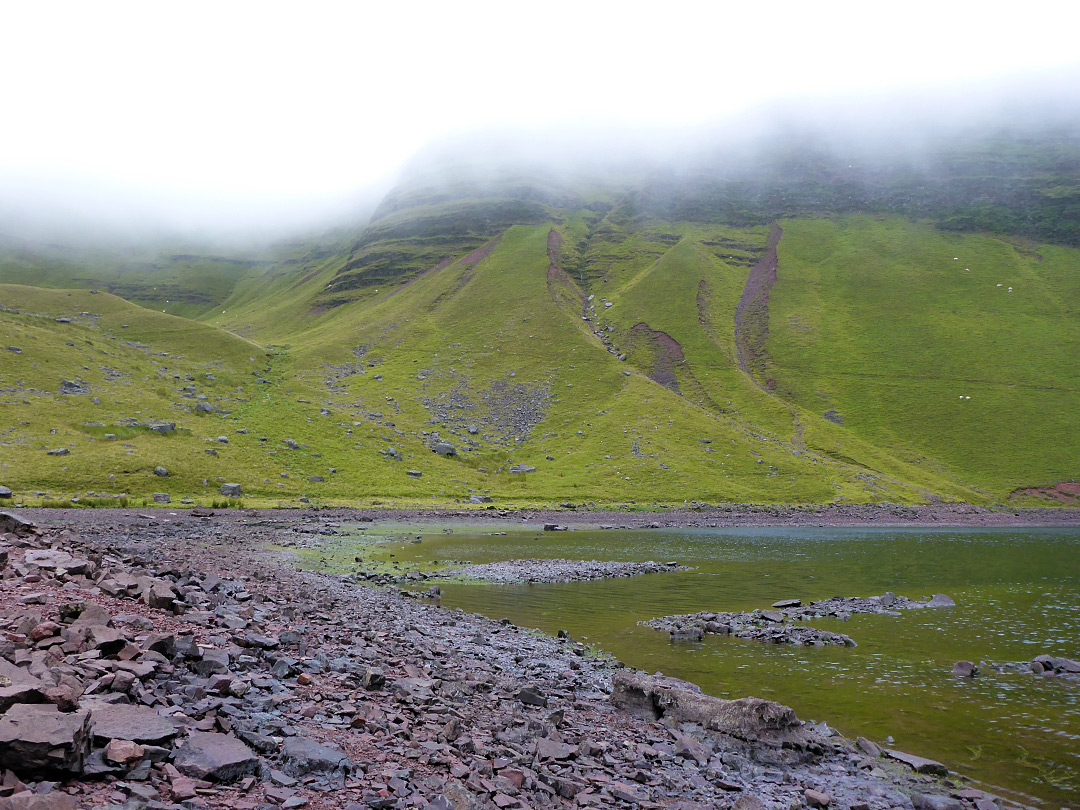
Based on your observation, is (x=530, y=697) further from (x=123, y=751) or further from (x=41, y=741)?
(x=41, y=741)

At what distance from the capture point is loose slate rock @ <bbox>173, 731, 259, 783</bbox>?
9070mm

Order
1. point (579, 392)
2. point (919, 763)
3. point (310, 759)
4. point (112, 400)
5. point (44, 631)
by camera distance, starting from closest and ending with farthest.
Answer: point (310, 759) < point (44, 631) < point (919, 763) < point (112, 400) < point (579, 392)

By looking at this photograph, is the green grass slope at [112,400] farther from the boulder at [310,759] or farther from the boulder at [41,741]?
the boulder at [41,741]

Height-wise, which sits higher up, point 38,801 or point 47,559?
point 38,801

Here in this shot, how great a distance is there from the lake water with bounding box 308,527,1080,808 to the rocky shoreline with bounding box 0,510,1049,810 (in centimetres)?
298

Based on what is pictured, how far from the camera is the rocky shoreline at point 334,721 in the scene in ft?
29.0

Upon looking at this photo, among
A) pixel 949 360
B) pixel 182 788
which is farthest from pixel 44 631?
pixel 949 360

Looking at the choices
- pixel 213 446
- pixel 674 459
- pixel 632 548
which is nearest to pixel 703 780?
pixel 632 548

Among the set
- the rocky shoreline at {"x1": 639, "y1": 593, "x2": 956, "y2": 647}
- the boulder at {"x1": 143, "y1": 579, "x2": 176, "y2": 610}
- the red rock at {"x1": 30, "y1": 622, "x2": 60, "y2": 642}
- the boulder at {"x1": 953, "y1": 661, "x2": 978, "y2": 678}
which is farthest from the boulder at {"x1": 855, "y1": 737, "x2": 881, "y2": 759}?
the red rock at {"x1": 30, "y1": 622, "x2": 60, "y2": 642}

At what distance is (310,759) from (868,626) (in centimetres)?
3122

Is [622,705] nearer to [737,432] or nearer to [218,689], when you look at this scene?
[218,689]

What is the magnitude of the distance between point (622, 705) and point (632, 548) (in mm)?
42716

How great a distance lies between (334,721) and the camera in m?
12.8

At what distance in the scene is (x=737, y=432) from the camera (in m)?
124
